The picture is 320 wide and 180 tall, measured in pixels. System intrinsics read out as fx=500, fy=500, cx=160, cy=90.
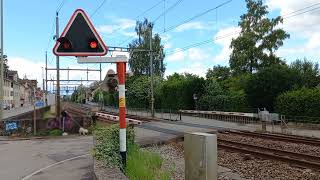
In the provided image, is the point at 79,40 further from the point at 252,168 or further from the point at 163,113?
the point at 163,113

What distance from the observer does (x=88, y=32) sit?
333 inches

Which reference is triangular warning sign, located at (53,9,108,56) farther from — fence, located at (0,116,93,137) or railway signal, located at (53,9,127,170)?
fence, located at (0,116,93,137)

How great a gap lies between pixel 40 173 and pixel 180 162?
4599 millimetres

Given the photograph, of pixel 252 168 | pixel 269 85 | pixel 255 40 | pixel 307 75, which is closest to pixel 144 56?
pixel 255 40

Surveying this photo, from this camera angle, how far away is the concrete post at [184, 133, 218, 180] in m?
6.60

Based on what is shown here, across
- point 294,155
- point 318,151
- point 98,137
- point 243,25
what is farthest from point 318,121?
point 243,25

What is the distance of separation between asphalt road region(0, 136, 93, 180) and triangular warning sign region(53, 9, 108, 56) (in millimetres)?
4666

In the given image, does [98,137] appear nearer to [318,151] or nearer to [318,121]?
[318,151]

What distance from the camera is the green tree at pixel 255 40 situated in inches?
2566

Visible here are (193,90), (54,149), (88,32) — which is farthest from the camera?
(193,90)

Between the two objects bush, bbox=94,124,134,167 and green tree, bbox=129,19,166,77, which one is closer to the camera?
bush, bbox=94,124,134,167

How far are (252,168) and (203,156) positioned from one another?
26.5 ft

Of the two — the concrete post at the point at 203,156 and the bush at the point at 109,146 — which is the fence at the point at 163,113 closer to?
the bush at the point at 109,146

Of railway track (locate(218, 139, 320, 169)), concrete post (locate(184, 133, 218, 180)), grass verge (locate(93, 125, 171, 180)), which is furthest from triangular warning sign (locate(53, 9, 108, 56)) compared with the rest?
railway track (locate(218, 139, 320, 169))
